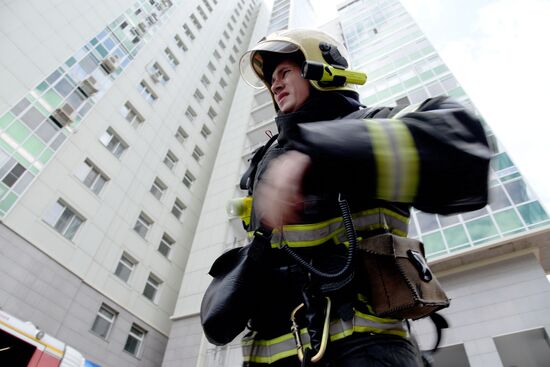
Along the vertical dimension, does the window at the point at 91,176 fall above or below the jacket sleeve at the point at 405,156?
below

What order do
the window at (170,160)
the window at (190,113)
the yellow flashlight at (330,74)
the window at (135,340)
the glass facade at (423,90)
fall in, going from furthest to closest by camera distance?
the window at (190,113) < the window at (170,160) < the window at (135,340) < the glass facade at (423,90) < the yellow flashlight at (330,74)

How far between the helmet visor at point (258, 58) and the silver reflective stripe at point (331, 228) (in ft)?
3.86

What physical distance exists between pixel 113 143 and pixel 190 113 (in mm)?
8026

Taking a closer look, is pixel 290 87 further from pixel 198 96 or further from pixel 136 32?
pixel 198 96

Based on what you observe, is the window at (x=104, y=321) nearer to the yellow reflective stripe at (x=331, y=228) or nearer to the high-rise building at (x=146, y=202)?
the high-rise building at (x=146, y=202)

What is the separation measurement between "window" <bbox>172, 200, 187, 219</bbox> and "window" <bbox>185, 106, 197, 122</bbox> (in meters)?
6.72

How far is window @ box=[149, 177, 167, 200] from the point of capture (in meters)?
18.9

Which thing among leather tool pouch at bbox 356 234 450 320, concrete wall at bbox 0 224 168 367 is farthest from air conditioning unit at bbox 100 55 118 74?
leather tool pouch at bbox 356 234 450 320

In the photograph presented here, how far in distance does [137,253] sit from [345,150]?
55.4 ft

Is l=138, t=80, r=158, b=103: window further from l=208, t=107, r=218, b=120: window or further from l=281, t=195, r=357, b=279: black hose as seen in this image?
l=281, t=195, r=357, b=279: black hose

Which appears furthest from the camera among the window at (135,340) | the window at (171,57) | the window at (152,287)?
the window at (171,57)

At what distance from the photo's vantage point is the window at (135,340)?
14680mm

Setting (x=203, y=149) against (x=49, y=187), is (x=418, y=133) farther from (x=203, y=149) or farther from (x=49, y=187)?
(x=203, y=149)

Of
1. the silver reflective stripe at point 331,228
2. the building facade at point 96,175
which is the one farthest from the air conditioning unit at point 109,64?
the silver reflective stripe at point 331,228
